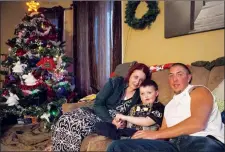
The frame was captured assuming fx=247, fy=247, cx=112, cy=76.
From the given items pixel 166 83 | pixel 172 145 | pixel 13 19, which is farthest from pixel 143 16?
pixel 13 19

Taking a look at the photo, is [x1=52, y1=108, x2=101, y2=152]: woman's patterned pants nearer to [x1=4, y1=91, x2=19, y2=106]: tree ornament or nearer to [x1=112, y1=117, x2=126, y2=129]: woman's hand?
[x1=112, y1=117, x2=126, y2=129]: woman's hand

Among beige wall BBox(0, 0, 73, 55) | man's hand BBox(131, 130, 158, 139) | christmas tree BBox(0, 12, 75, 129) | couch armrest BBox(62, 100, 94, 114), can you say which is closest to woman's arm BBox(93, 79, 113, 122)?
couch armrest BBox(62, 100, 94, 114)

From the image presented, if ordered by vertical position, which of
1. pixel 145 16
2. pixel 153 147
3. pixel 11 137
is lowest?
pixel 11 137

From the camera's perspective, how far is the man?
1002 millimetres

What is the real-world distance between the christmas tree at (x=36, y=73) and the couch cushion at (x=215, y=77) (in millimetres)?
1513

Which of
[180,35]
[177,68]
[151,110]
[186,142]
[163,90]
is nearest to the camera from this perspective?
[186,142]

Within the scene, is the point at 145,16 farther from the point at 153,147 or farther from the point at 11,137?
the point at 11,137

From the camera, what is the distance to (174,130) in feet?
3.57

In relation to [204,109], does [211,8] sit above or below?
above

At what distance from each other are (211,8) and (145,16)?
2.20 feet

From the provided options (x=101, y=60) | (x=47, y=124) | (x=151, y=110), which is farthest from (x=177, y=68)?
(x=47, y=124)

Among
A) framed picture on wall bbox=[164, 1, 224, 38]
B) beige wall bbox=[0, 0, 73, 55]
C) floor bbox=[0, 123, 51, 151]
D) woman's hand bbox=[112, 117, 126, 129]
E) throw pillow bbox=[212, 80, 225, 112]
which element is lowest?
floor bbox=[0, 123, 51, 151]

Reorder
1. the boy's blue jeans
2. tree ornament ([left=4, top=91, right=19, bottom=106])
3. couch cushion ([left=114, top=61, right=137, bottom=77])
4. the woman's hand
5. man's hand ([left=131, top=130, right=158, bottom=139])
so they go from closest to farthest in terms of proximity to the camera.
A: the boy's blue jeans, man's hand ([left=131, top=130, right=158, bottom=139]), the woman's hand, couch cushion ([left=114, top=61, right=137, bottom=77]), tree ornament ([left=4, top=91, right=19, bottom=106])

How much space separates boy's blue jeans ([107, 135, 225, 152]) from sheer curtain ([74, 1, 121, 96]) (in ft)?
3.46
